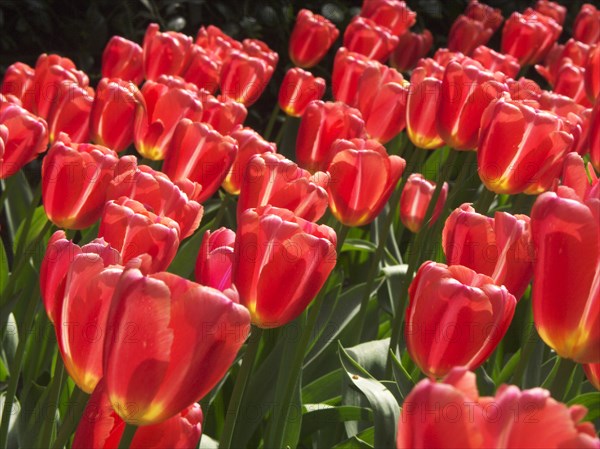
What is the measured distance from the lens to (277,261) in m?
0.90

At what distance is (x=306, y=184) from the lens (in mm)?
1139

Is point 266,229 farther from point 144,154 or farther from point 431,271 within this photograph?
point 144,154

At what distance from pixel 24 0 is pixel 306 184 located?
2992 mm

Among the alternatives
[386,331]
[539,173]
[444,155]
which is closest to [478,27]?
[444,155]

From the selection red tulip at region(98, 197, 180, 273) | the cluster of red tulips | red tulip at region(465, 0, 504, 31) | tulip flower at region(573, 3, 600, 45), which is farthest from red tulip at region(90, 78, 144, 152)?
tulip flower at region(573, 3, 600, 45)

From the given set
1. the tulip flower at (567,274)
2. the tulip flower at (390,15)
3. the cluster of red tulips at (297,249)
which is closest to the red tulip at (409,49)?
the tulip flower at (390,15)

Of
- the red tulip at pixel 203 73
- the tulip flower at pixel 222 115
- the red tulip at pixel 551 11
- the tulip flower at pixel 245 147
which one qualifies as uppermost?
the tulip flower at pixel 245 147

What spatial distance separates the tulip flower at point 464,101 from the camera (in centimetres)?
152

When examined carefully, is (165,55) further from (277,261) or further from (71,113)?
(277,261)

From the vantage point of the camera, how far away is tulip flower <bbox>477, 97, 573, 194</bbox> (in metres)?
1.34

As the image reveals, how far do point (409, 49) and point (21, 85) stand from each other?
150cm

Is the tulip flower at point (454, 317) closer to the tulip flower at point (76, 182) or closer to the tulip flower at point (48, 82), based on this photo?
the tulip flower at point (76, 182)

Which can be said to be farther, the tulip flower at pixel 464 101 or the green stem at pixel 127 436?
the tulip flower at pixel 464 101

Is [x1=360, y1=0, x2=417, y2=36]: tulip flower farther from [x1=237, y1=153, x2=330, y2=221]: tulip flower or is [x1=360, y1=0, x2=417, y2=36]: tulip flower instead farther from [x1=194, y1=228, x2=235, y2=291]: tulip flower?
[x1=194, y1=228, x2=235, y2=291]: tulip flower
